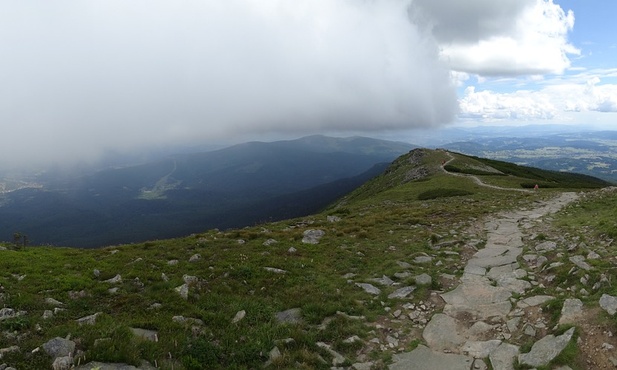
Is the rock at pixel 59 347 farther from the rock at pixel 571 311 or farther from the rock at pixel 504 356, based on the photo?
the rock at pixel 571 311

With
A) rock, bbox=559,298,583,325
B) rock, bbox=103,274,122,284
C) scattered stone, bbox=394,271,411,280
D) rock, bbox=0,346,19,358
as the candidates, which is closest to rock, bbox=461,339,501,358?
rock, bbox=559,298,583,325

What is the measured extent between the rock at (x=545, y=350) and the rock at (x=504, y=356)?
0.25 metres

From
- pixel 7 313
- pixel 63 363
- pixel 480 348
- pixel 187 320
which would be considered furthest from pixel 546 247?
pixel 7 313

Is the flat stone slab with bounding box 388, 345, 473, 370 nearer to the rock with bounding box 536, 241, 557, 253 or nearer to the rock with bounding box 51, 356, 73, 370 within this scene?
the rock with bounding box 51, 356, 73, 370

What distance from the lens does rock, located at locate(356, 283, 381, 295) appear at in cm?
1445

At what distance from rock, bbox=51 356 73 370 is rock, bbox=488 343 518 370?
1080 centimetres

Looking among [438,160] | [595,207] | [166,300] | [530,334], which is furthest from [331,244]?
[438,160]

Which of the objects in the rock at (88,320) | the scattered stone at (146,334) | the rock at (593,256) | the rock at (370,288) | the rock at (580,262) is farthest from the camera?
the rock at (370,288)

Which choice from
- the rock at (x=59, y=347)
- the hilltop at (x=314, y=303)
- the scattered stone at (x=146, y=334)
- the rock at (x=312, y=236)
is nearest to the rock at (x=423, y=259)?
the hilltop at (x=314, y=303)

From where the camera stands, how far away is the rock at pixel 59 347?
8742mm

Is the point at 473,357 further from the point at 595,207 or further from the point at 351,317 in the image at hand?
the point at 595,207

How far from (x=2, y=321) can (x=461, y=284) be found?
643 inches

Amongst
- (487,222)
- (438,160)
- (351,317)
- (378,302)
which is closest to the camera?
(351,317)

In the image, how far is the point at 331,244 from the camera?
2258 centimetres
